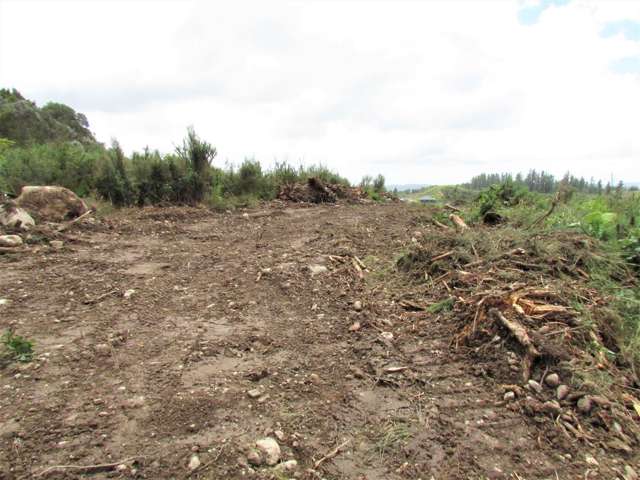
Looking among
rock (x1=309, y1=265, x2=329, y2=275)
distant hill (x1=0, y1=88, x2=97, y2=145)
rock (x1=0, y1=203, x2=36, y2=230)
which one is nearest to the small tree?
rock (x1=0, y1=203, x2=36, y2=230)

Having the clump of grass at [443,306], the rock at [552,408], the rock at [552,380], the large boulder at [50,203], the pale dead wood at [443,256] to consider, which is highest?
the large boulder at [50,203]

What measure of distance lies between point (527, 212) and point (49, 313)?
5750 millimetres

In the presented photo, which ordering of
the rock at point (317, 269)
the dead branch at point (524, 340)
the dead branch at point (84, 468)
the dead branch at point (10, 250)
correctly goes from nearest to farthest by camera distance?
the dead branch at point (84, 468) < the dead branch at point (524, 340) < the rock at point (317, 269) < the dead branch at point (10, 250)

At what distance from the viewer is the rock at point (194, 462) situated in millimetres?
1397

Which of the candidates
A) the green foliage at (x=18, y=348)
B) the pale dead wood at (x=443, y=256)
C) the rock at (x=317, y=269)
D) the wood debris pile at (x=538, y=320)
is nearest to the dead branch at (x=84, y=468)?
the green foliage at (x=18, y=348)

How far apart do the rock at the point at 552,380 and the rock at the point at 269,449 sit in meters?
1.33

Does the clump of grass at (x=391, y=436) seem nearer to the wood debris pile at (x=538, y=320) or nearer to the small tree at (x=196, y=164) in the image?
the wood debris pile at (x=538, y=320)

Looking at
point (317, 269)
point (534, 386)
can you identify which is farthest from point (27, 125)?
point (534, 386)

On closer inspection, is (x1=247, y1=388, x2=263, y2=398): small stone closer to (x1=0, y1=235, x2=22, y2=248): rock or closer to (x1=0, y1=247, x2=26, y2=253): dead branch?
(x1=0, y1=247, x2=26, y2=253): dead branch

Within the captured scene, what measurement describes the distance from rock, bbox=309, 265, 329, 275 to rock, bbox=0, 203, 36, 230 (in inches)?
139

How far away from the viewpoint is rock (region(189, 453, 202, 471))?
1397 mm

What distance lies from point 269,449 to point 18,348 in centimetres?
161

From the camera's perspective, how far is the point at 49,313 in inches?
106

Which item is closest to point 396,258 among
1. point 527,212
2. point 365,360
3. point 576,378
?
point 365,360
